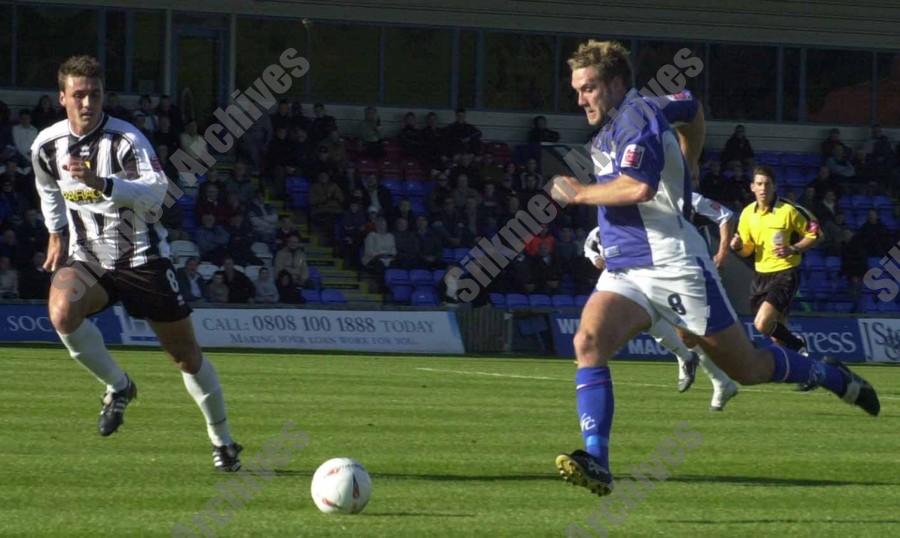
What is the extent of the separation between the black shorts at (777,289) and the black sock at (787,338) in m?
0.18

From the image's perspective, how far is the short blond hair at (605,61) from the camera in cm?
817

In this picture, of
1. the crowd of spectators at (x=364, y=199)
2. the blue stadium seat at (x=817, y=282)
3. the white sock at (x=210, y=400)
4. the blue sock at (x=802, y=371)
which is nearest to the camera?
the blue sock at (x=802, y=371)

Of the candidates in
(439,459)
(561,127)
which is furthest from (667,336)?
(561,127)

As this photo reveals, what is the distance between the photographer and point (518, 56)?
34.9 m

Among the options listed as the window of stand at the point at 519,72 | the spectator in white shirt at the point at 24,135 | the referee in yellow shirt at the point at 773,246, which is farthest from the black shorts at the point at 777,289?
the window of stand at the point at 519,72

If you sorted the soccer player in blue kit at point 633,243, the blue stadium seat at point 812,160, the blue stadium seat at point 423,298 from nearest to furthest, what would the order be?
1. the soccer player in blue kit at point 633,243
2. the blue stadium seat at point 423,298
3. the blue stadium seat at point 812,160

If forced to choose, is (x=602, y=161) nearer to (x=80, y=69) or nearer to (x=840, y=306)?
(x=80, y=69)

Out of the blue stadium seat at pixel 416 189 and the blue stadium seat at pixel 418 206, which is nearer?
the blue stadium seat at pixel 418 206

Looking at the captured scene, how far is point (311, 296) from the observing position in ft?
89.0

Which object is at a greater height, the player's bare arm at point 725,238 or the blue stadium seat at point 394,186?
the blue stadium seat at point 394,186

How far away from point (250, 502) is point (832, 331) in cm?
2069

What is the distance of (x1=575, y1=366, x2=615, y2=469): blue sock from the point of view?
26.0 feet

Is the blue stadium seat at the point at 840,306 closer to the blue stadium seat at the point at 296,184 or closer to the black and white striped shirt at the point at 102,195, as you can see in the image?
the blue stadium seat at the point at 296,184

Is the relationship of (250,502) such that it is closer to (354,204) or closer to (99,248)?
(99,248)
